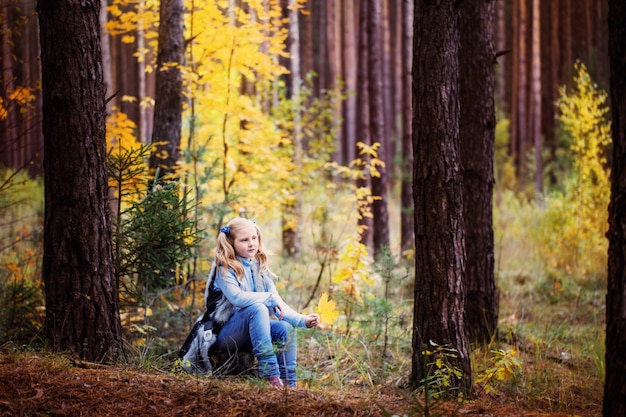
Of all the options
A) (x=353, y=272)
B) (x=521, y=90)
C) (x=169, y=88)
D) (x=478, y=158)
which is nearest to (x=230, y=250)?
(x=353, y=272)

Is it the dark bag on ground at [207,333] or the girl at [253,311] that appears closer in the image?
the girl at [253,311]

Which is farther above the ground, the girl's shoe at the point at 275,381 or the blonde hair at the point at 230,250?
the blonde hair at the point at 230,250

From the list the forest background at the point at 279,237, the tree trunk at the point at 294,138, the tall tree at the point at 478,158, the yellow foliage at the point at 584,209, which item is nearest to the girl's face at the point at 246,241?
the forest background at the point at 279,237

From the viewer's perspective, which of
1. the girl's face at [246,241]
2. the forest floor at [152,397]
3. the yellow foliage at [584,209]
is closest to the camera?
the forest floor at [152,397]

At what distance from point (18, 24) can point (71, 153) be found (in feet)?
8.53

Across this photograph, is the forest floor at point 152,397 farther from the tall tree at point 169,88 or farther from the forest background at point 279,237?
the tall tree at point 169,88

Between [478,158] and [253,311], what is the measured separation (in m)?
2.49

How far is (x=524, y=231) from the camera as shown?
37.1 feet

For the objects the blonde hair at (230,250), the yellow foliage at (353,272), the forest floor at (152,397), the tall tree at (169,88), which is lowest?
the forest floor at (152,397)

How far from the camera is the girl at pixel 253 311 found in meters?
3.91

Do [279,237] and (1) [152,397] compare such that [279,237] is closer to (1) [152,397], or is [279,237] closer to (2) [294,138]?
(2) [294,138]

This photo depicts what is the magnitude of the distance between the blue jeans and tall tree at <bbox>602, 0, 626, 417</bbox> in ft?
6.53

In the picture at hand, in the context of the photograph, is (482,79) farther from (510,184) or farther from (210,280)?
(510,184)

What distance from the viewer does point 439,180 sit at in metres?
3.65
